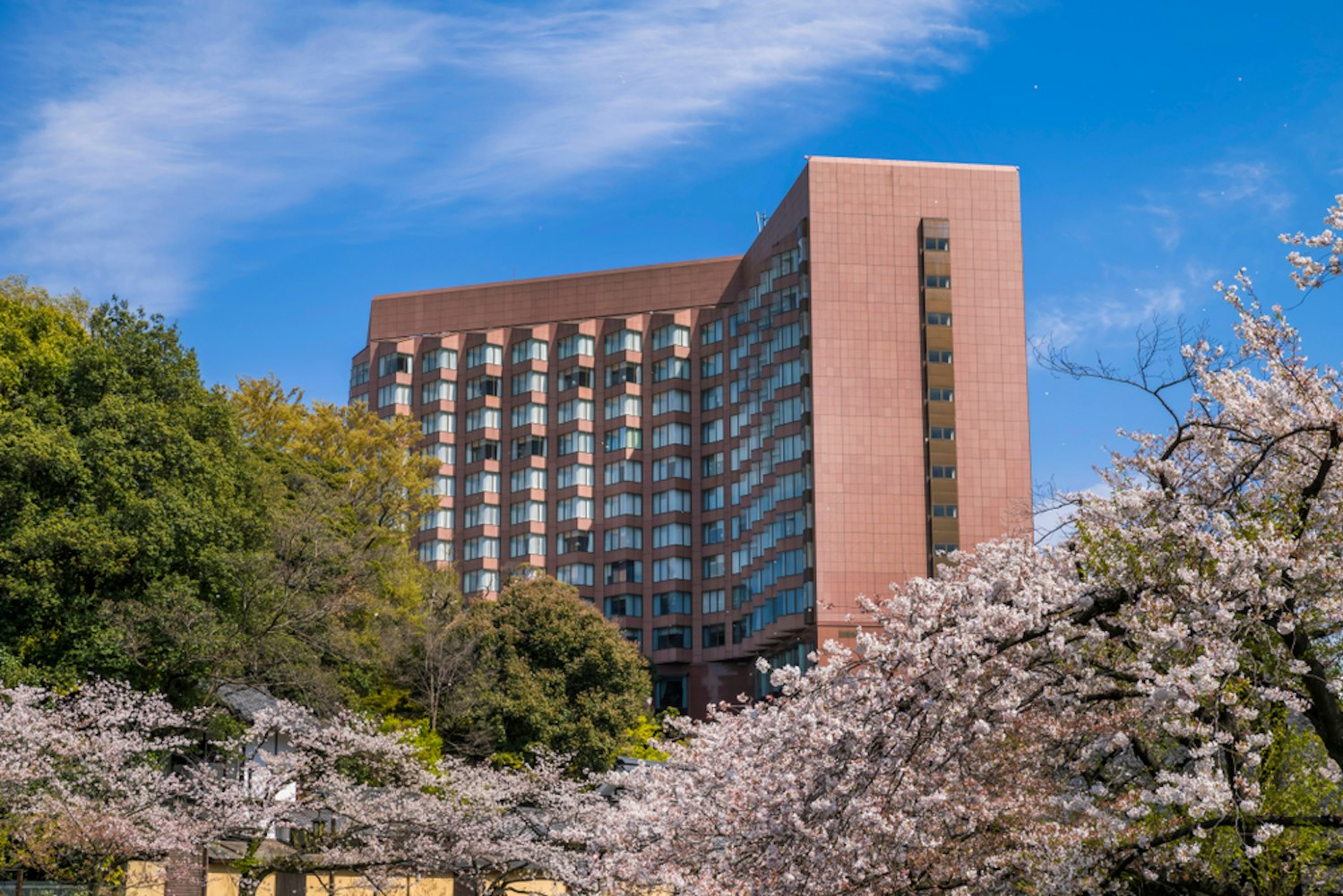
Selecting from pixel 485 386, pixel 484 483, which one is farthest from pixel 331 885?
pixel 485 386

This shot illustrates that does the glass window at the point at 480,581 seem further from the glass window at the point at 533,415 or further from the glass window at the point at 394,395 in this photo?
the glass window at the point at 394,395

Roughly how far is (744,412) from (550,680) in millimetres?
34206

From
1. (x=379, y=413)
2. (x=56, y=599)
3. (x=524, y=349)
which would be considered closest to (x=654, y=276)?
(x=524, y=349)

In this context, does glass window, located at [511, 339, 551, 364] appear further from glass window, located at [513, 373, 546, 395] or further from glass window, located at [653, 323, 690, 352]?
glass window, located at [653, 323, 690, 352]

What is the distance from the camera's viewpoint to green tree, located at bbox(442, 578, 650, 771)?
1983 inches

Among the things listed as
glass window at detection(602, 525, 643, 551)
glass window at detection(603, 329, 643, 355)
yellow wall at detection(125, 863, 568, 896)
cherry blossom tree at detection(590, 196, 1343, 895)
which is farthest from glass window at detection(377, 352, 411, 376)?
cherry blossom tree at detection(590, 196, 1343, 895)

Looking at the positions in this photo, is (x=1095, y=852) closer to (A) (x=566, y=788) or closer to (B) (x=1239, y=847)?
(B) (x=1239, y=847)

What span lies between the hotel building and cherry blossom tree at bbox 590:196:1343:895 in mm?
54503

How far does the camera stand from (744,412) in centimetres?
8319

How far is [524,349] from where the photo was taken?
308ft

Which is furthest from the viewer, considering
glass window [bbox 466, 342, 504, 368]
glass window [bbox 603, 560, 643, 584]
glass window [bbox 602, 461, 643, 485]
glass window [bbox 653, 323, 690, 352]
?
glass window [bbox 466, 342, 504, 368]

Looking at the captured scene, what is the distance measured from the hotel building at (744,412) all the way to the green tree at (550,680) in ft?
56.2

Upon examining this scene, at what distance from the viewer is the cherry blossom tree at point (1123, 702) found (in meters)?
11.6

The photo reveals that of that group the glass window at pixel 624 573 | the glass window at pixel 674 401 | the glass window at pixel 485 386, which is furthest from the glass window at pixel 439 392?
the glass window at pixel 624 573
